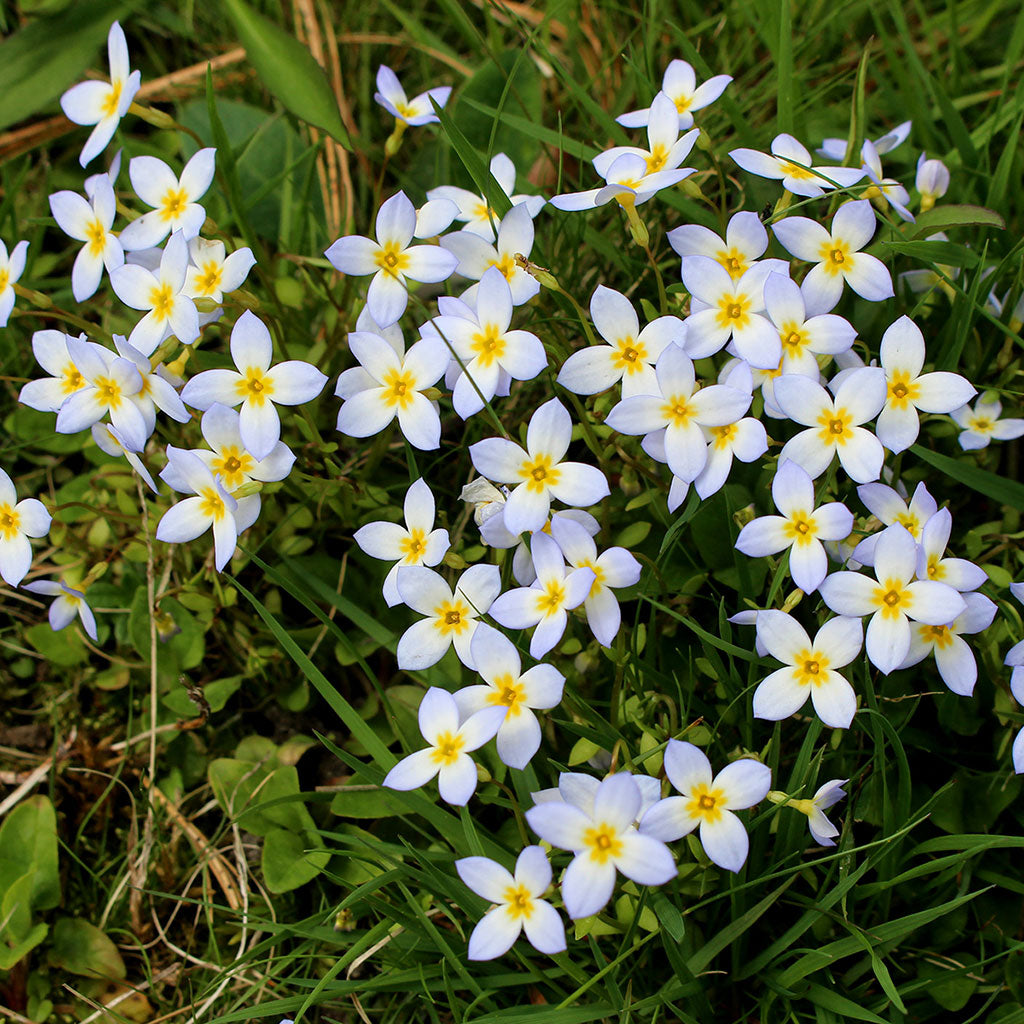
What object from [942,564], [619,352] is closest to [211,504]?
[619,352]

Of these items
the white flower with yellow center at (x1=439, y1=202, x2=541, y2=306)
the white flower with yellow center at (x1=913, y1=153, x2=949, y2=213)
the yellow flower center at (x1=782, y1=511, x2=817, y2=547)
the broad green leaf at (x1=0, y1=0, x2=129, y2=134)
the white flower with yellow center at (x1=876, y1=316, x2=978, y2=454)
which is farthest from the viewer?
the broad green leaf at (x1=0, y1=0, x2=129, y2=134)

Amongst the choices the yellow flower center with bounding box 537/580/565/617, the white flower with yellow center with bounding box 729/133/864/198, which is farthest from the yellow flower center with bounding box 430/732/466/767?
the white flower with yellow center with bounding box 729/133/864/198

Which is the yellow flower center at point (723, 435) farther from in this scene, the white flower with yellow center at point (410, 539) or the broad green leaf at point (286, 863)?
the broad green leaf at point (286, 863)

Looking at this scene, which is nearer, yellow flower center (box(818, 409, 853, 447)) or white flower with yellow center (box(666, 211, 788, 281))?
yellow flower center (box(818, 409, 853, 447))

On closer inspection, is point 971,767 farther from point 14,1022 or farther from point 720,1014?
point 14,1022

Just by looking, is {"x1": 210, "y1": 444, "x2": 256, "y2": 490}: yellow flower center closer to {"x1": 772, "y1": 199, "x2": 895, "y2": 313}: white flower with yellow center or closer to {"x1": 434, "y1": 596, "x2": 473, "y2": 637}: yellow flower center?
{"x1": 434, "y1": 596, "x2": 473, "y2": 637}: yellow flower center
